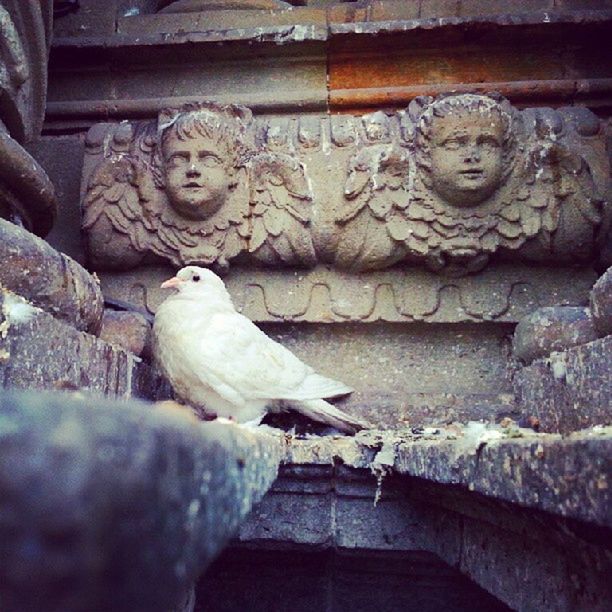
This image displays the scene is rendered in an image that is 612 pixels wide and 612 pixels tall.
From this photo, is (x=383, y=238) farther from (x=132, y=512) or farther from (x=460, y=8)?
(x=132, y=512)

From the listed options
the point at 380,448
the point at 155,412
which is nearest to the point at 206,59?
the point at 380,448

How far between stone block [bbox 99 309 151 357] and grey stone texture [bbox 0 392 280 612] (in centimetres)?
151

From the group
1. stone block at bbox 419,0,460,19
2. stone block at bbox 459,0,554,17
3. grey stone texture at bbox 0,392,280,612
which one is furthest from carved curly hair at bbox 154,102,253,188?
grey stone texture at bbox 0,392,280,612

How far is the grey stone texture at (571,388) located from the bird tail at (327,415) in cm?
43

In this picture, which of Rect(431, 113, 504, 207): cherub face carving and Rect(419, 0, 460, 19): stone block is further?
Rect(419, 0, 460, 19): stone block

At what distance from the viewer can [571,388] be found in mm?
1349

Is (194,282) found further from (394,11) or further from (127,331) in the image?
(394,11)

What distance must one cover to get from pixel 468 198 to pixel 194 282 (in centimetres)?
84

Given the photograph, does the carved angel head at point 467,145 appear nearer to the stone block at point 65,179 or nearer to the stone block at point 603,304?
the stone block at point 603,304

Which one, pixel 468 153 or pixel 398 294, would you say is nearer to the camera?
A: pixel 468 153

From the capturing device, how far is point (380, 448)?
1419mm


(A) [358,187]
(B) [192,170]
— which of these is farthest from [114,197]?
(A) [358,187]

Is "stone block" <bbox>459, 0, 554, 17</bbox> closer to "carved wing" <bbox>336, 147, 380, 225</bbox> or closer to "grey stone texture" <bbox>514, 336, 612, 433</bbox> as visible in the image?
"carved wing" <bbox>336, 147, 380, 225</bbox>

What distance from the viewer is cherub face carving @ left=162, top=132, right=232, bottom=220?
192cm
